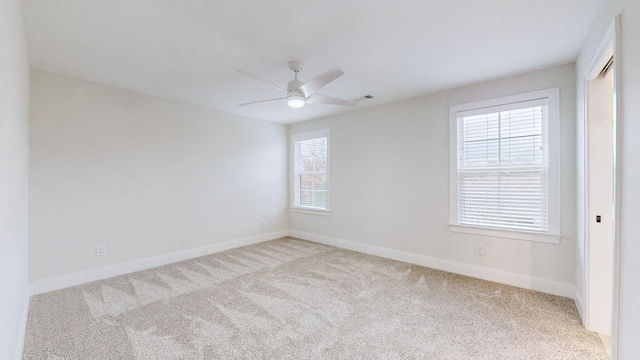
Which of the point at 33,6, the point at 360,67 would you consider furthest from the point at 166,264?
the point at 360,67

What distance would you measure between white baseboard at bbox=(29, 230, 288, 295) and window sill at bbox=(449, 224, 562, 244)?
3.45m

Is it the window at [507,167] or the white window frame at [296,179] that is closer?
the window at [507,167]

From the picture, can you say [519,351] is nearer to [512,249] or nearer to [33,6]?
[512,249]

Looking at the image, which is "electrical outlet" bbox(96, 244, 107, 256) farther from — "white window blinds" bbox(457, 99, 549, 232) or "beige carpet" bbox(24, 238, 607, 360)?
"white window blinds" bbox(457, 99, 549, 232)

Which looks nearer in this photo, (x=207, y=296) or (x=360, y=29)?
(x=360, y=29)

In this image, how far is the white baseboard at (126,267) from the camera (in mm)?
2986

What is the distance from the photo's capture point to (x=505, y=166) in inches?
125

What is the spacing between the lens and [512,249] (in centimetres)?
313

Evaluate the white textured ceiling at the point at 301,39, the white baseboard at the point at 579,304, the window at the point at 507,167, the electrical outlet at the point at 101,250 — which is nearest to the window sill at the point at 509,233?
the window at the point at 507,167

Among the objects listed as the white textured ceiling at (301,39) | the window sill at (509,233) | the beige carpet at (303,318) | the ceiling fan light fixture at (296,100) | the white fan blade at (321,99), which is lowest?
the beige carpet at (303,318)

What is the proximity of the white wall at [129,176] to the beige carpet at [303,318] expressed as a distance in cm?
53

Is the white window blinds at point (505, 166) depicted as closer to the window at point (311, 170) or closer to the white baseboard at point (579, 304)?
the white baseboard at point (579, 304)

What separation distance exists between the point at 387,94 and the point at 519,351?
10.0 feet

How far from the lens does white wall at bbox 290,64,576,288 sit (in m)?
2.85
